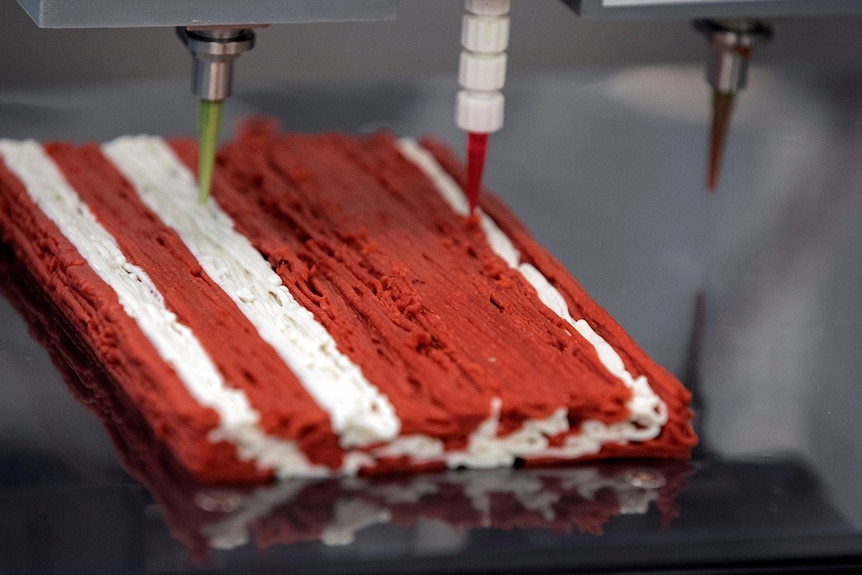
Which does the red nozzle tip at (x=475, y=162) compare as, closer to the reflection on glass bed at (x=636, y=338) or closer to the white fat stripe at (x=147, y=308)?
the reflection on glass bed at (x=636, y=338)

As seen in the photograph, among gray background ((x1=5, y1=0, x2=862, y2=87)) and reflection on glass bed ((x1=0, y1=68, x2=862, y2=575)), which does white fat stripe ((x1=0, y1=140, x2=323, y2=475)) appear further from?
gray background ((x1=5, y1=0, x2=862, y2=87))

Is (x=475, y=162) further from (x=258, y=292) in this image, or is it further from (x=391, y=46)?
(x=391, y=46)

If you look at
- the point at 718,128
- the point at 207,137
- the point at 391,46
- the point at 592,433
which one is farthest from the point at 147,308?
the point at 391,46

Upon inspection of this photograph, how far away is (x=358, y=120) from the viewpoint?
1.66 meters

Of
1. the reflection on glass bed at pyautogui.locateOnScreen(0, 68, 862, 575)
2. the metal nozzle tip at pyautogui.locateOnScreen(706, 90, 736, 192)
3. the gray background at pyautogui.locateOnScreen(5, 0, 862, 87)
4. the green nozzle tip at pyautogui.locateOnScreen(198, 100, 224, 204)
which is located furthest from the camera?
the gray background at pyautogui.locateOnScreen(5, 0, 862, 87)

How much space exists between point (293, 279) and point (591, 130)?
548mm

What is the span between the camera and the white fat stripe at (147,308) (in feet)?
3.22

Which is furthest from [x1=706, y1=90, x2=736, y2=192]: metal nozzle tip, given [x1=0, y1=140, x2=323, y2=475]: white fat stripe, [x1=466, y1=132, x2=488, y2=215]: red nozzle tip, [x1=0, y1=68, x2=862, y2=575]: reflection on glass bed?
[x1=0, y1=140, x2=323, y2=475]: white fat stripe

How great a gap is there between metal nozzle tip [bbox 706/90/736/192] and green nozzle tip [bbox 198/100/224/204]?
1.73 ft

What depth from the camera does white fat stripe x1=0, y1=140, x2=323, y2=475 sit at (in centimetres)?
98

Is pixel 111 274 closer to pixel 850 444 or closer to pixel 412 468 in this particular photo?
pixel 412 468

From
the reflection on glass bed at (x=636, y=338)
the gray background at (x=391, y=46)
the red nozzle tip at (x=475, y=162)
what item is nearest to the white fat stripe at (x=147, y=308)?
the reflection on glass bed at (x=636, y=338)

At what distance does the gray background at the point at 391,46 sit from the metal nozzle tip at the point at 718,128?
1.60ft

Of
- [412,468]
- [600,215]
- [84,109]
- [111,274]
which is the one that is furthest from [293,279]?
[84,109]
